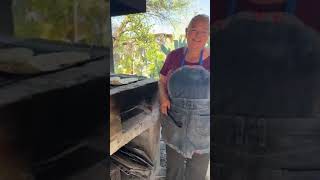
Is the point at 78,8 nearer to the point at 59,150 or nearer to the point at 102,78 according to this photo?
the point at 102,78

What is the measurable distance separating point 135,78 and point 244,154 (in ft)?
1.75

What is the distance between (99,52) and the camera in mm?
844

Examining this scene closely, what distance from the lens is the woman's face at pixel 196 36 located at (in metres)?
1.37

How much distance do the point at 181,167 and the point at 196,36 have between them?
542 mm

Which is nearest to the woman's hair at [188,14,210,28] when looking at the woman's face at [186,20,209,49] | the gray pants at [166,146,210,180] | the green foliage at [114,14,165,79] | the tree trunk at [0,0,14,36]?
the woman's face at [186,20,209,49]

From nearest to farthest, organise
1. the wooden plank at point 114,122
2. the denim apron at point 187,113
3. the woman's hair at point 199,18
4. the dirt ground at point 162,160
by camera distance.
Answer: the woman's hair at point 199,18, the wooden plank at point 114,122, the denim apron at point 187,113, the dirt ground at point 162,160

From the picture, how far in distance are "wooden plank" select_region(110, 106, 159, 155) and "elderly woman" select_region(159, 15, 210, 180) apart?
0.06 metres

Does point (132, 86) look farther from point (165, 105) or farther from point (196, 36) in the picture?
point (196, 36)

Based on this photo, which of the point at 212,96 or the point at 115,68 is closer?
the point at 212,96

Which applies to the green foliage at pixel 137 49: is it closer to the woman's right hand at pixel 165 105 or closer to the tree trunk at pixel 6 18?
the woman's right hand at pixel 165 105

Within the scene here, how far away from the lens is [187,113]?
1521 millimetres

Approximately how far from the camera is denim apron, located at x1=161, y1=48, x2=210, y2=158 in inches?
57.7

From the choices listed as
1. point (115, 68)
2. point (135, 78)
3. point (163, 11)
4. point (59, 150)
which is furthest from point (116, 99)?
point (59, 150)

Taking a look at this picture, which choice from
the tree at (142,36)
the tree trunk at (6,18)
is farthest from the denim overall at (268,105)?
the tree trunk at (6,18)
